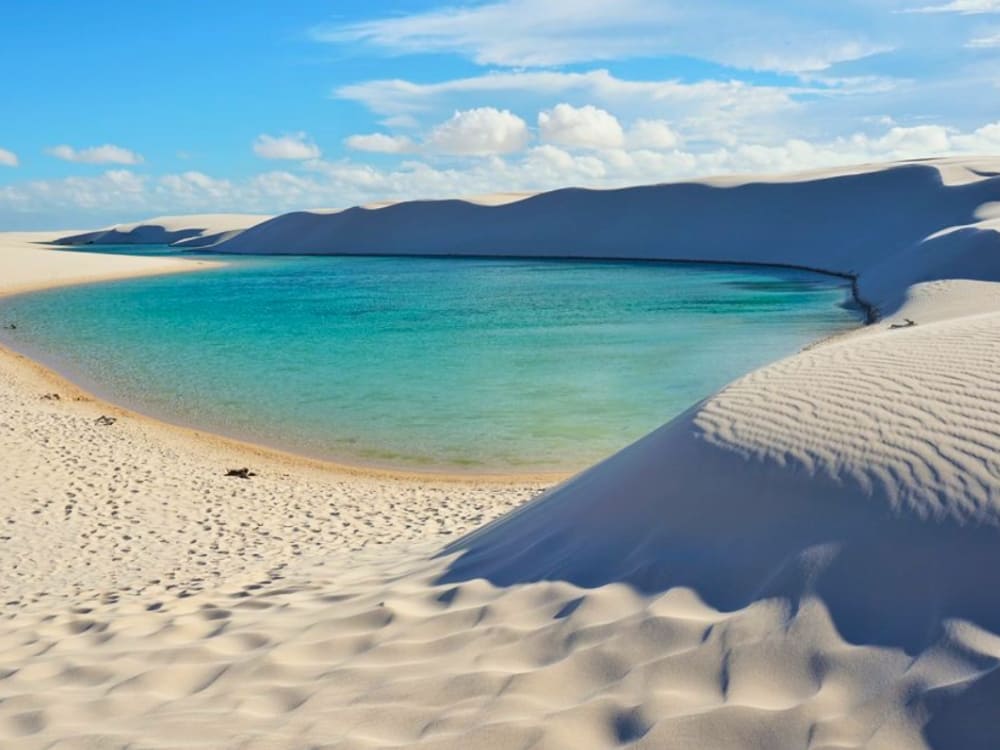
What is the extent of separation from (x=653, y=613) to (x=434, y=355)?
1679cm

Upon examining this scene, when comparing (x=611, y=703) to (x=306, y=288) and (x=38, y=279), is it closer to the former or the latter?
(x=306, y=288)

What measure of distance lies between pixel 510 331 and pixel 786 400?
19.1 metres

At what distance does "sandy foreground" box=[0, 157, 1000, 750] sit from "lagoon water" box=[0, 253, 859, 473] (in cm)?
614

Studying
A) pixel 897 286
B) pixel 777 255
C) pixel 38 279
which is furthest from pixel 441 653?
pixel 777 255

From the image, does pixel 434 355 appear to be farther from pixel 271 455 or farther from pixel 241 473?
pixel 241 473

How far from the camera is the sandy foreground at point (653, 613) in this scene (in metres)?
2.71

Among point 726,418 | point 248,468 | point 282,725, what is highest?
point 726,418

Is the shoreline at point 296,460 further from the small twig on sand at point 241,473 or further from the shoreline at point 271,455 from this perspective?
the small twig on sand at point 241,473

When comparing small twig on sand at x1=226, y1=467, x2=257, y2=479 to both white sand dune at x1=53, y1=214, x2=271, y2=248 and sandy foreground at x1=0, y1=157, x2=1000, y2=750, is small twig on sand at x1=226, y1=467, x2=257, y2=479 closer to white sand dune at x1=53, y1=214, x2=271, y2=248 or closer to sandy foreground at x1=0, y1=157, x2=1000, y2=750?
sandy foreground at x1=0, y1=157, x2=1000, y2=750

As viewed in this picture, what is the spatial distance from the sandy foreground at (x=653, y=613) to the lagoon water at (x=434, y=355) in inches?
242

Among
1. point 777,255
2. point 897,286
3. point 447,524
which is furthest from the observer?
point 777,255

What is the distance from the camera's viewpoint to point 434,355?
65.5 ft

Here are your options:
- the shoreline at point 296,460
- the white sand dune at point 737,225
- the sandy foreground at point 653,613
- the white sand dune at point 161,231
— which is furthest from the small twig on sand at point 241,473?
the white sand dune at point 161,231

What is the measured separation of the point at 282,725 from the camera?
307 cm
